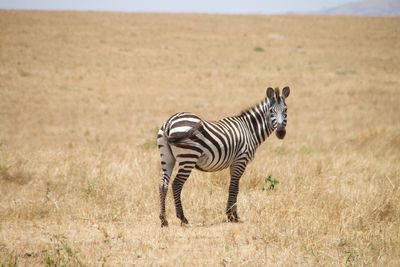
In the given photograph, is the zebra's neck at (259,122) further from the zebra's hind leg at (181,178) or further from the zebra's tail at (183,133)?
the zebra's hind leg at (181,178)

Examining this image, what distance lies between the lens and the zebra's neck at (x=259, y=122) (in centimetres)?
773

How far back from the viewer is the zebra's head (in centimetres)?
756

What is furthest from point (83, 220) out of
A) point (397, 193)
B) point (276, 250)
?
point (397, 193)

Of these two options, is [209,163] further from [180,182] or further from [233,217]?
[233,217]

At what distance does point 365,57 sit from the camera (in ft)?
139

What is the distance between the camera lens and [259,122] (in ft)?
25.5

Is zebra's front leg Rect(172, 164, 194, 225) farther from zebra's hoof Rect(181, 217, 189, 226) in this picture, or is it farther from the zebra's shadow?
the zebra's shadow

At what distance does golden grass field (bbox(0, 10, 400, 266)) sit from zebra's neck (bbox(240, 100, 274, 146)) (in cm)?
106

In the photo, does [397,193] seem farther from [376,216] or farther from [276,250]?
[276,250]

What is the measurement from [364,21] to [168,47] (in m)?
26.0

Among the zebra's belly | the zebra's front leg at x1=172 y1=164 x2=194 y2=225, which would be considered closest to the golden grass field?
the zebra's front leg at x1=172 y1=164 x2=194 y2=225

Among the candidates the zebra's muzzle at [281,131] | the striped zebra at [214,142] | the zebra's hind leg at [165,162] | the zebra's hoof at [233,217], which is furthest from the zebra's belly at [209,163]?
the zebra's muzzle at [281,131]

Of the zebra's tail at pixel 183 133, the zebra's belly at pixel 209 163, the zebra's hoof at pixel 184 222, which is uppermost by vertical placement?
the zebra's tail at pixel 183 133

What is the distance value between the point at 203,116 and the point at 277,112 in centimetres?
1664
